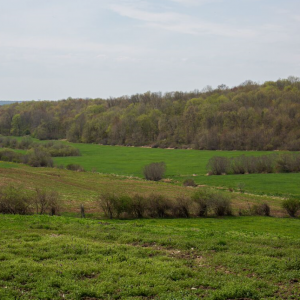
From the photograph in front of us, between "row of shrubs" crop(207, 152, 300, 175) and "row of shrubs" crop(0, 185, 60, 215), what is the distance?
1777 inches

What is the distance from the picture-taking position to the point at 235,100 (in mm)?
144875

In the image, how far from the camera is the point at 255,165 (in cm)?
6606

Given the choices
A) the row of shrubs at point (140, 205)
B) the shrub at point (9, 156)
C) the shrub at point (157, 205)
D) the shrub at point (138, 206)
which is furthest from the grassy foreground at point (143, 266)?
the shrub at point (9, 156)

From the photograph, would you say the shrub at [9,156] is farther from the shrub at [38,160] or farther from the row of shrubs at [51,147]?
the row of shrubs at [51,147]

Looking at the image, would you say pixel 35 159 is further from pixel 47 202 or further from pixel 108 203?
pixel 108 203

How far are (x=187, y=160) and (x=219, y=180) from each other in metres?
29.8

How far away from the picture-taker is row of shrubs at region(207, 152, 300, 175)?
65.0 m

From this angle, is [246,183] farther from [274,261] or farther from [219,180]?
[274,261]

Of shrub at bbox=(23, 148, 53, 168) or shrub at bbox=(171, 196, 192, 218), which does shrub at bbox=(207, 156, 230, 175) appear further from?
shrub at bbox=(171, 196, 192, 218)

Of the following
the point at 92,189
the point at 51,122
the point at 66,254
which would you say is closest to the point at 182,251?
the point at 66,254

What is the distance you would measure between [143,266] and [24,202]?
1393 cm

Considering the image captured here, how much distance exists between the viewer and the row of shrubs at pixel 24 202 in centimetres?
2119

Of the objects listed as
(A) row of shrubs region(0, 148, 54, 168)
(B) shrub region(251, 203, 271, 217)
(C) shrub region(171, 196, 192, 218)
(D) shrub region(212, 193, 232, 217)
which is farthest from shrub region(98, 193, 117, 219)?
(A) row of shrubs region(0, 148, 54, 168)

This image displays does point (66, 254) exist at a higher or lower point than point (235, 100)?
lower
